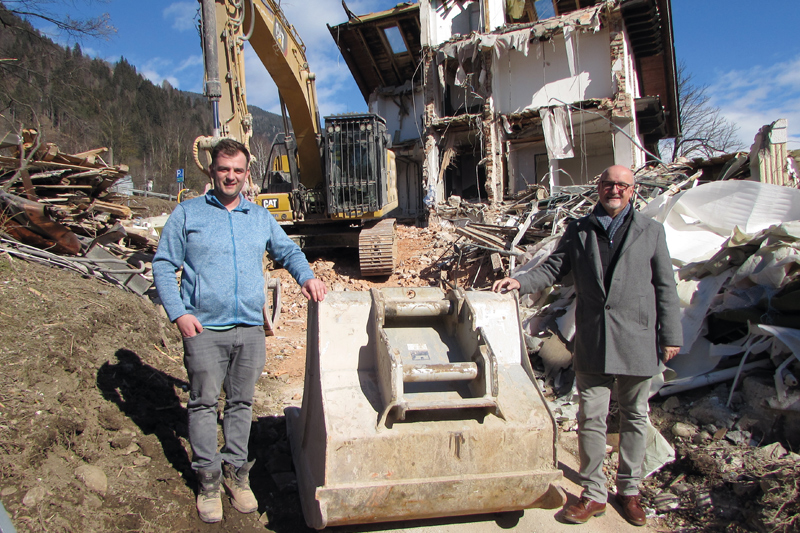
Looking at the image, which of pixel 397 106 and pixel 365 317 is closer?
pixel 365 317

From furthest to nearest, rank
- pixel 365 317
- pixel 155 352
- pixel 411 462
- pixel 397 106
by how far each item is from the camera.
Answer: pixel 397 106
pixel 155 352
pixel 365 317
pixel 411 462

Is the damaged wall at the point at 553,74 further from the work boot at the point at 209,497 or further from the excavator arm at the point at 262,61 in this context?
the work boot at the point at 209,497

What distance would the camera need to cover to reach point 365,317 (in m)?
2.94

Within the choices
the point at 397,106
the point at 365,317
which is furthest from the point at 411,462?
the point at 397,106

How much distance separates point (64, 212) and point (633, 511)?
228 inches

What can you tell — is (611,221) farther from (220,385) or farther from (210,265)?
(220,385)

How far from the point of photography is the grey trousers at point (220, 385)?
2662mm

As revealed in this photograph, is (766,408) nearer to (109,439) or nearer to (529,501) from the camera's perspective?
(529,501)

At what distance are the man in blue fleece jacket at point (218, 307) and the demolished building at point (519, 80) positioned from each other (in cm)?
1277

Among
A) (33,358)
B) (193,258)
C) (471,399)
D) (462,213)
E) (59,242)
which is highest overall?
(462,213)

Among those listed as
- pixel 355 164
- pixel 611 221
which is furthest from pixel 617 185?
pixel 355 164

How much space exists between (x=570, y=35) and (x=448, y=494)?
15.4 metres

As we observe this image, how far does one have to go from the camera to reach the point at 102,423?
3.08m

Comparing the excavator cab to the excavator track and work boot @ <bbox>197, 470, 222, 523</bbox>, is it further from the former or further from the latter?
work boot @ <bbox>197, 470, 222, 523</bbox>
